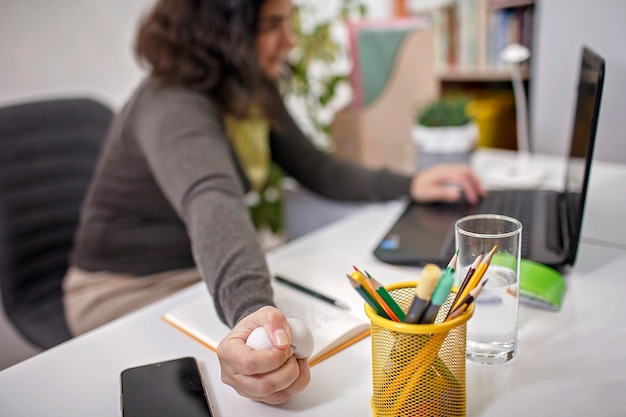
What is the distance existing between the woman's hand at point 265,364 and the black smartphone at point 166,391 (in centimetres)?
4

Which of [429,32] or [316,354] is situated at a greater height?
[429,32]

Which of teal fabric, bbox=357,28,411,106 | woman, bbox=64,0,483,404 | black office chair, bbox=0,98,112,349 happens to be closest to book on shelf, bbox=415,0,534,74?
teal fabric, bbox=357,28,411,106

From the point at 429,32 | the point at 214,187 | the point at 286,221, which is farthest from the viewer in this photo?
the point at 286,221

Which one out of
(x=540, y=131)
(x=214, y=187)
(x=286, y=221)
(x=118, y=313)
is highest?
(x=214, y=187)

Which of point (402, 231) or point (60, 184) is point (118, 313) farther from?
point (402, 231)

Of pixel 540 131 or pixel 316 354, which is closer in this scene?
pixel 316 354

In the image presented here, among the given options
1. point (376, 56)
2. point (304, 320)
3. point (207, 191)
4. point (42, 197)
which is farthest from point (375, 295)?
point (376, 56)

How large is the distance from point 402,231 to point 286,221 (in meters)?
0.87

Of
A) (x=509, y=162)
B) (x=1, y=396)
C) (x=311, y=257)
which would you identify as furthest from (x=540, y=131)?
(x=1, y=396)

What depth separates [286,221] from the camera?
6.14ft

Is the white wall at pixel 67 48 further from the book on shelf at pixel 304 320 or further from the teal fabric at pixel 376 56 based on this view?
the book on shelf at pixel 304 320

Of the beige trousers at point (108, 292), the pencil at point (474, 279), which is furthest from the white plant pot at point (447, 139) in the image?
the pencil at point (474, 279)

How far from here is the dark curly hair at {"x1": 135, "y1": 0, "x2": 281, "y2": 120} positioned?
1.16 metres

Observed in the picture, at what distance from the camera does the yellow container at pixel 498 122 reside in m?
2.28
